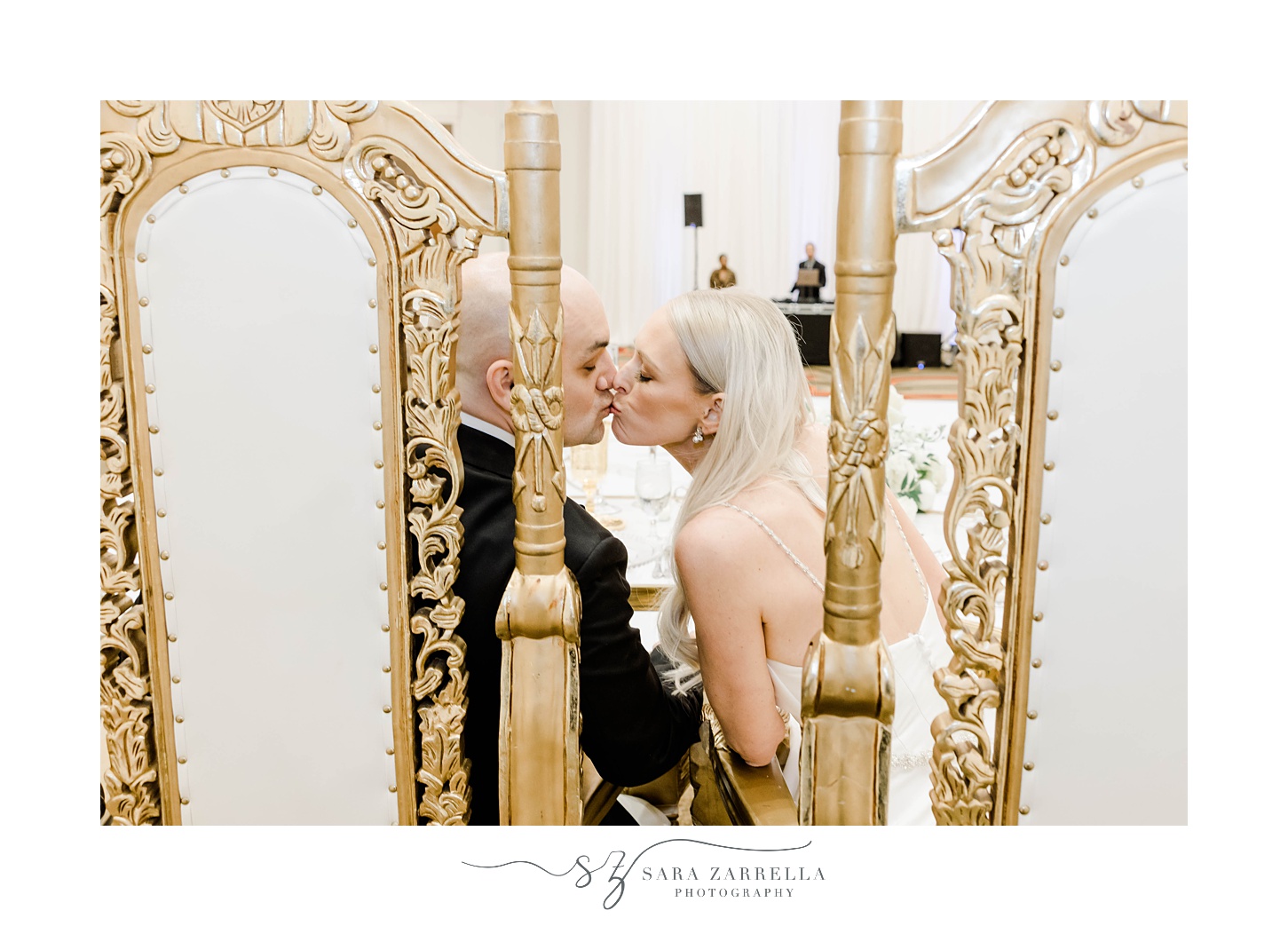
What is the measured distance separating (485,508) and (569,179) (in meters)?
0.80

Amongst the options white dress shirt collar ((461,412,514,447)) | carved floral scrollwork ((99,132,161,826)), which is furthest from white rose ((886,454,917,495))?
carved floral scrollwork ((99,132,161,826))

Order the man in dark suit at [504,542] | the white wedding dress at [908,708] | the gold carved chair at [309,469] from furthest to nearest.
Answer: the white wedding dress at [908,708], the man in dark suit at [504,542], the gold carved chair at [309,469]

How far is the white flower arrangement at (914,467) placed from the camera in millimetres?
2268

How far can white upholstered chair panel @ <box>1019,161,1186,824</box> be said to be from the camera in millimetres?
1159

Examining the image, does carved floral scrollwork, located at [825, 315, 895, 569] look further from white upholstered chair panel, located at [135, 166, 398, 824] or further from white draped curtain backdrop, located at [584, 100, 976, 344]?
white upholstered chair panel, located at [135, 166, 398, 824]

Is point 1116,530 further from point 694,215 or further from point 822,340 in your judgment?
point 694,215

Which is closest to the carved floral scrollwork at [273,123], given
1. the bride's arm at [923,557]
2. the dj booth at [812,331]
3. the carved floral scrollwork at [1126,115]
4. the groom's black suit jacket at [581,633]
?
the groom's black suit jacket at [581,633]

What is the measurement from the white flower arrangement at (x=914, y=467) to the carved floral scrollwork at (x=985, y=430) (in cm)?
94

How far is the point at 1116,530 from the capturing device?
1229 millimetres

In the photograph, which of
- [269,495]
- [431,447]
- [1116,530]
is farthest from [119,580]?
[1116,530]

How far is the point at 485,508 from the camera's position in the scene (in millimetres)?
1417

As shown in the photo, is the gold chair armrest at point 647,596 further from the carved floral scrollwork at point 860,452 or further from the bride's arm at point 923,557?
the carved floral scrollwork at point 860,452

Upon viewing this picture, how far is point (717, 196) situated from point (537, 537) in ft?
4.39

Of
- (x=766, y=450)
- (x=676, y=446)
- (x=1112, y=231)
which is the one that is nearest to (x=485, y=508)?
(x=676, y=446)
